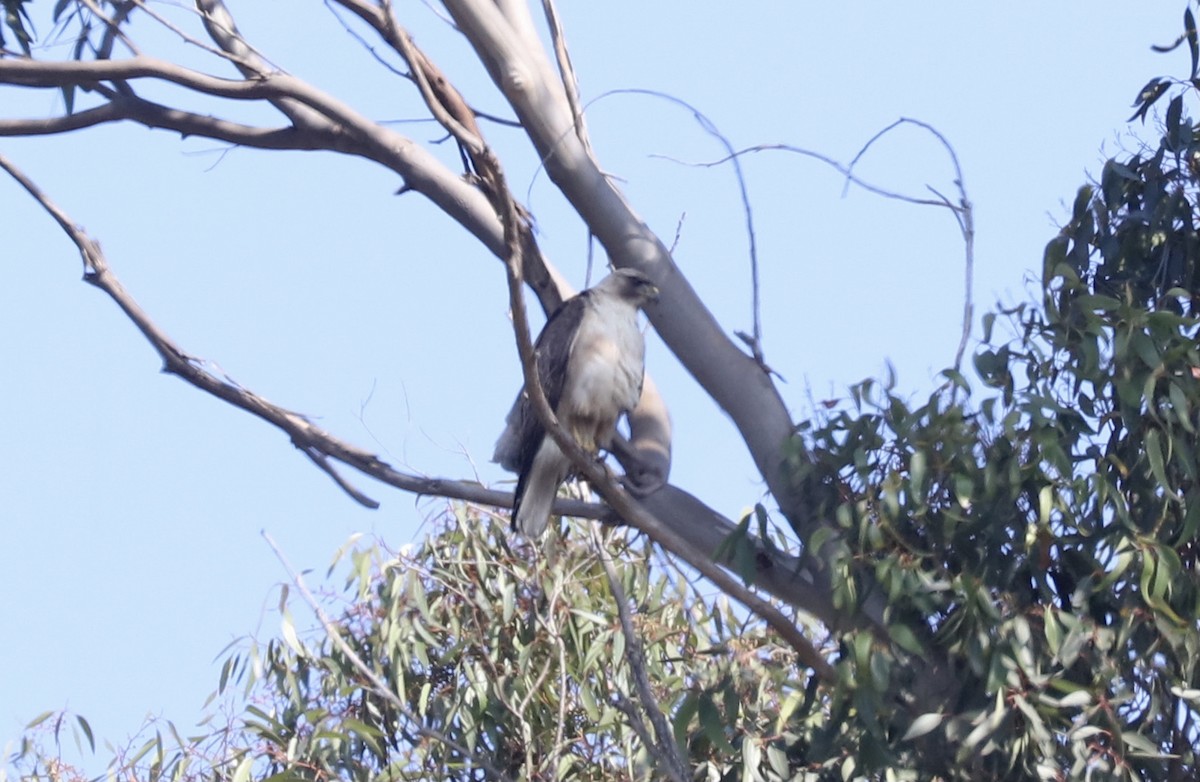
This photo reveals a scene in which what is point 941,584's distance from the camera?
313 centimetres

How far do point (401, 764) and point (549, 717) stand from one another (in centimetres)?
48

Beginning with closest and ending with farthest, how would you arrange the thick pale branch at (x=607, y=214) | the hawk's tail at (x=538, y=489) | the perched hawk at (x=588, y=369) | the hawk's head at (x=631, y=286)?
the thick pale branch at (x=607, y=214) < the hawk's head at (x=631, y=286) < the hawk's tail at (x=538, y=489) < the perched hawk at (x=588, y=369)

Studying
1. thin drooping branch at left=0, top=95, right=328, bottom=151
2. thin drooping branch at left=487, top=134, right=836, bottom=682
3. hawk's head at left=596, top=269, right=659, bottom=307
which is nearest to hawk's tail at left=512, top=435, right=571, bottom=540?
hawk's head at left=596, top=269, right=659, bottom=307

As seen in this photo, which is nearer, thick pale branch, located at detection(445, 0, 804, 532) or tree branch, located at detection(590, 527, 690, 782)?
tree branch, located at detection(590, 527, 690, 782)

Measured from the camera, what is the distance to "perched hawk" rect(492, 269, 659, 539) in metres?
4.43

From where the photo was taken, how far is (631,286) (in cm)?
421

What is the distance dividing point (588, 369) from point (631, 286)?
405mm

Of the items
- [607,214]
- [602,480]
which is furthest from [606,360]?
[602,480]

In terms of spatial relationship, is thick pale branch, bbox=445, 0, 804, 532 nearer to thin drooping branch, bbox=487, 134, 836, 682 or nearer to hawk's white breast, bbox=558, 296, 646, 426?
thin drooping branch, bbox=487, 134, 836, 682

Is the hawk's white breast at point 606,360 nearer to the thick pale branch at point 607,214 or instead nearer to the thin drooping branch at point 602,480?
the thick pale branch at point 607,214

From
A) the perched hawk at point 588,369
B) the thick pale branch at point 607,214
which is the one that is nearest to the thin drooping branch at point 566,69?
the thick pale branch at point 607,214

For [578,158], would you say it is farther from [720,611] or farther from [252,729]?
[252,729]

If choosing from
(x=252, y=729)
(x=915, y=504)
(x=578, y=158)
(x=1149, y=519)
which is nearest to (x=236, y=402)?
(x=578, y=158)

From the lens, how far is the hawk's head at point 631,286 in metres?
3.89
